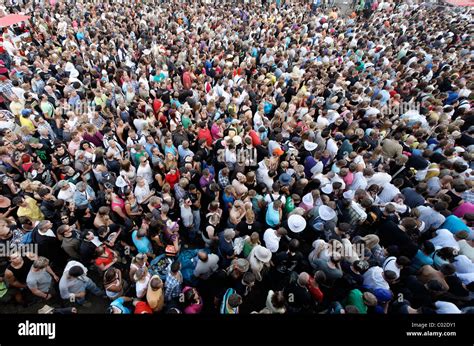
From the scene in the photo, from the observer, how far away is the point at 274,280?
4.81 m

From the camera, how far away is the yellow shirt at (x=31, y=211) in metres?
4.84

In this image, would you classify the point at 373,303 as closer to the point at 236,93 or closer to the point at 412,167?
the point at 412,167

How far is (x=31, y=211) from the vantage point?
4.92 m

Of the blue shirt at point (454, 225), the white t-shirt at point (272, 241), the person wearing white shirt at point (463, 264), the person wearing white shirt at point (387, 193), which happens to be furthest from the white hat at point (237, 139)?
the person wearing white shirt at point (463, 264)

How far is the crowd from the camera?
4148mm

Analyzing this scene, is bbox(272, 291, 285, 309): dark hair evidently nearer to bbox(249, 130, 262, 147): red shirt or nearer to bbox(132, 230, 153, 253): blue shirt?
bbox(132, 230, 153, 253): blue shirt

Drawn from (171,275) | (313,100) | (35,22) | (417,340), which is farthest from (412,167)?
(35,22)

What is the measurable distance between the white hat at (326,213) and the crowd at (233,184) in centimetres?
5

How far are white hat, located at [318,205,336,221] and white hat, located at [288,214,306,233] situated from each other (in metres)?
0.36

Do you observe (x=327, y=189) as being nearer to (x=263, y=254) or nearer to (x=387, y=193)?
(x=387, y=193)

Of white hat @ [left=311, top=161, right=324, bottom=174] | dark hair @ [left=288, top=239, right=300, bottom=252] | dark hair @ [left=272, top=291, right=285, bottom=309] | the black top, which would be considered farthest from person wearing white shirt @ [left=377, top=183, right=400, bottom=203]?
the black top

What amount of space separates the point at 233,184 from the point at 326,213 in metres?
1.86

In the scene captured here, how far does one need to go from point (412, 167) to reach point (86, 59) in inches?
437

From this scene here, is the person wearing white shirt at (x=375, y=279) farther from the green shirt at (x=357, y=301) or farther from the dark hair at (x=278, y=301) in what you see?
the dark hair at (x=278, y=301)
